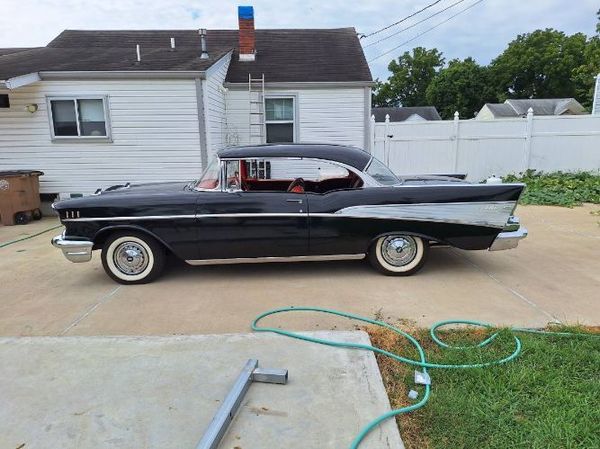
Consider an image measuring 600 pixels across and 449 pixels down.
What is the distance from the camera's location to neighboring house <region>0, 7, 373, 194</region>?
30.9ft

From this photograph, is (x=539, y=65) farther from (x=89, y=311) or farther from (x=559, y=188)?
(x=89, y=311)

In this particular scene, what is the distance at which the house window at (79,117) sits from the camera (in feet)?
31.3

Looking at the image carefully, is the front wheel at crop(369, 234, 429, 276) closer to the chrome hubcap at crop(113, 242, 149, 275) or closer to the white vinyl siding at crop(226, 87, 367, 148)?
the chrome hubcap at crop(113, 242, 149, 275)

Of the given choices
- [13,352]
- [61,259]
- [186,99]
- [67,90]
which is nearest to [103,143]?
[67,90]

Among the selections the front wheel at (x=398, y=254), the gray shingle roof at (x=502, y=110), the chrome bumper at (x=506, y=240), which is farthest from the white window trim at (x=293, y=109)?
the gray shingle roof at (x=502, y=110)

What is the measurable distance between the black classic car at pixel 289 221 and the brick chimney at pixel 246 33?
28.4ft

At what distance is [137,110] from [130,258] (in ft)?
18.8

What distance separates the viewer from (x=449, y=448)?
2256mm

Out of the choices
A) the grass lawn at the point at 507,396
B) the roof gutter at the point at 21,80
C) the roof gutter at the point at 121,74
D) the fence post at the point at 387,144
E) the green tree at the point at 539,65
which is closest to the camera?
the grass lawn at the point at 507,396

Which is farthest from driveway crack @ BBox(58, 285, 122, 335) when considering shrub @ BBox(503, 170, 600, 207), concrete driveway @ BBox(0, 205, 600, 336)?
shrub @ BBox(503, 170, 600, 207)

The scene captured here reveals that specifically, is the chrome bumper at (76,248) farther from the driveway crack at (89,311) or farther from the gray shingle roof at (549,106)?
the gray shingle roof at (549,106)

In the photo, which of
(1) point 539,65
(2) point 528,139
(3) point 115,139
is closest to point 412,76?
(1) point 539,65

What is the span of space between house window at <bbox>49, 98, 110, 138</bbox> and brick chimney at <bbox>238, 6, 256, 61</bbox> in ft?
15.4

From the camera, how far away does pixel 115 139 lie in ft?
31.9
